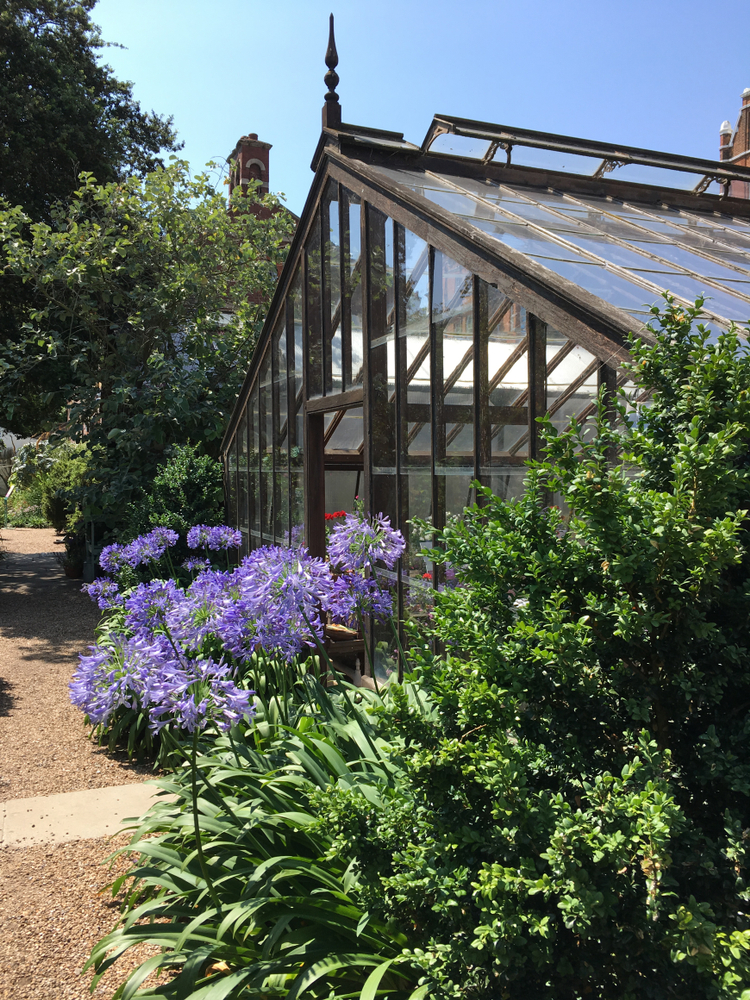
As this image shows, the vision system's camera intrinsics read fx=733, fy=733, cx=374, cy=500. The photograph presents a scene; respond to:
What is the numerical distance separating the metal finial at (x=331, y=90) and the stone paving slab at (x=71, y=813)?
5.06 meters

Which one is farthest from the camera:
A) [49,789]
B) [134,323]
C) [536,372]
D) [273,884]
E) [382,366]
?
[134,323]

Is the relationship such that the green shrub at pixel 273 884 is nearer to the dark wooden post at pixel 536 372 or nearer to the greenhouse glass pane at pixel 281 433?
the dark wooden post at pixel 536 372

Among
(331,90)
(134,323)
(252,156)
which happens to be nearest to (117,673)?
(331,90)

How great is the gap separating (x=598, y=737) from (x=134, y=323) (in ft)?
34.3

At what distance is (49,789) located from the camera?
477 centimetres

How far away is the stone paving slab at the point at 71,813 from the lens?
408cm

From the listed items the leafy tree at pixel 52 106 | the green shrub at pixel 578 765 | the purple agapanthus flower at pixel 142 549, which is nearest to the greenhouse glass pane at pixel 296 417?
the purple agapanthus flower at pixel 142 549

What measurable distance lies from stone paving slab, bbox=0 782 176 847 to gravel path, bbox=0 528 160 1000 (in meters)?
0.11

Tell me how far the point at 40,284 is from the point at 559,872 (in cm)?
1127

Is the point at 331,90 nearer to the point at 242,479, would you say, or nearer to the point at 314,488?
the point at 314,488

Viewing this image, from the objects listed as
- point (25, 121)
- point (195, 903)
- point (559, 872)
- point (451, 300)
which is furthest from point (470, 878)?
point (25, 121)

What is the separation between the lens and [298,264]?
6637 mm

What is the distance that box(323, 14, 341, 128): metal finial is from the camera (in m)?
5.83

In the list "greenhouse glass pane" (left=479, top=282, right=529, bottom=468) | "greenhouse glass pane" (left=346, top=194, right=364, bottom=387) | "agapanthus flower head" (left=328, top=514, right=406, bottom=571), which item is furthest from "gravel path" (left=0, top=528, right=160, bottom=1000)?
"greenhouse glass pane" (left=346, top=194, right=364, bottom=387)
